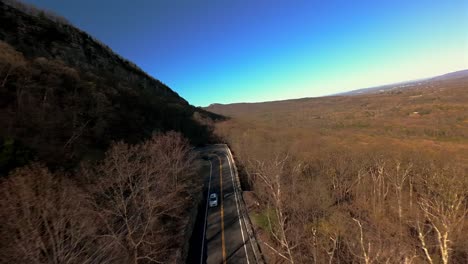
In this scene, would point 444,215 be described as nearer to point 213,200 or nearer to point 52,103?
point 213,200

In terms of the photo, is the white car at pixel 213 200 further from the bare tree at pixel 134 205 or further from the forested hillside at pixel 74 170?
the bare tree at pixel 134 205

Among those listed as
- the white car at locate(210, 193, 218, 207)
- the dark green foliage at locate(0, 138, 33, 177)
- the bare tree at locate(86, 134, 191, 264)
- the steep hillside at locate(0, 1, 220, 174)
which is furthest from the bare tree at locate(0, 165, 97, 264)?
the white car at locate(210, 193, 218, 207)

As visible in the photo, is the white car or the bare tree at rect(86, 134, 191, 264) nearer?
the bare tree at rect(86, 134, 191, 264)

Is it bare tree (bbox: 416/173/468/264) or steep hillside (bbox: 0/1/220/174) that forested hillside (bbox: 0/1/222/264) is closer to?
steep hillside (bbox: 0/1/220/174)

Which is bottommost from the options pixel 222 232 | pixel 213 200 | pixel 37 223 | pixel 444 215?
pixel 222 232

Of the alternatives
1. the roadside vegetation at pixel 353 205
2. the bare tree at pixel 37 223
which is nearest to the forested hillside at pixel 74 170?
the bare tree at pixel 37 223

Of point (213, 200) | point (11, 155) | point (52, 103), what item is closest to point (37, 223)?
point (11, 155)
